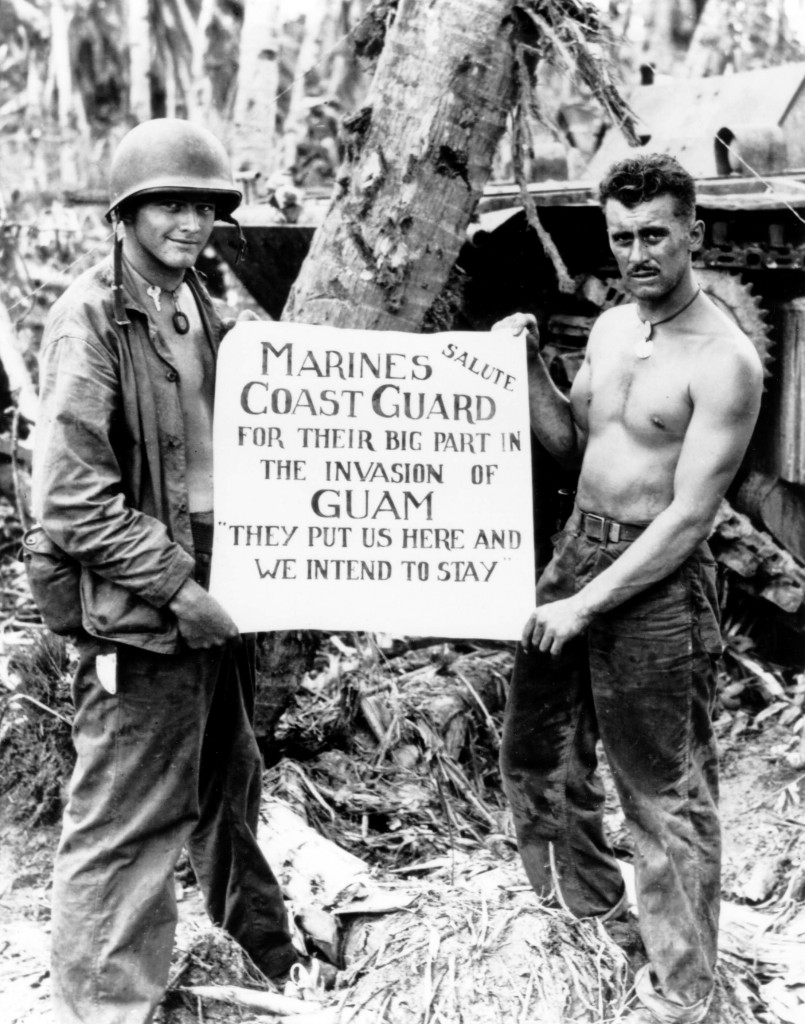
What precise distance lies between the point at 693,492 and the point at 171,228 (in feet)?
4.76

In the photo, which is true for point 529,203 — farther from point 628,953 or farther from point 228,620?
point 628,953

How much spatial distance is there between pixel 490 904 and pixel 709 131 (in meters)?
5.12

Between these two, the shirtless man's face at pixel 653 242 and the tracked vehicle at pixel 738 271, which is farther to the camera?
the tracked vehicle at pixel 738 271

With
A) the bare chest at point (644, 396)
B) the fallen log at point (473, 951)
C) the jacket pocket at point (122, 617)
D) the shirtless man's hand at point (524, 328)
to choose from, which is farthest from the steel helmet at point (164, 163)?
the fallen log at point (473, 951)

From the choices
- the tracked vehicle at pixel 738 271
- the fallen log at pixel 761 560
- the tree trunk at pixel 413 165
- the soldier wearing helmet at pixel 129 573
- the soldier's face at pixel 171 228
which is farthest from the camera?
the fallen log at pixel 761 560

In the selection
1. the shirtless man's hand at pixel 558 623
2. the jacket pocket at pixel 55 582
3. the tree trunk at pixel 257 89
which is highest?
the tree trunk at pixel 257 89

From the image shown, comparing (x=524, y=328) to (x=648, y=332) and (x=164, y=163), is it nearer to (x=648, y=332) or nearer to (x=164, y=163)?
(x=648, y=332)

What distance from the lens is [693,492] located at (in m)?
3.14

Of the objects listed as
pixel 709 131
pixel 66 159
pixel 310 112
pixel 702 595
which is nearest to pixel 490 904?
pixel 702 595

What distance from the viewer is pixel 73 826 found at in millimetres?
3115

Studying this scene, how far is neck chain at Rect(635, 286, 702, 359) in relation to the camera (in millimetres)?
3258

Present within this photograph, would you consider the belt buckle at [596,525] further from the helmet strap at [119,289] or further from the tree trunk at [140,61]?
the tree trunk at [140,61]

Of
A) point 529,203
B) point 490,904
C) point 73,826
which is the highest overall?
point 529,203

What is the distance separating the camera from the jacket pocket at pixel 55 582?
3.09m
